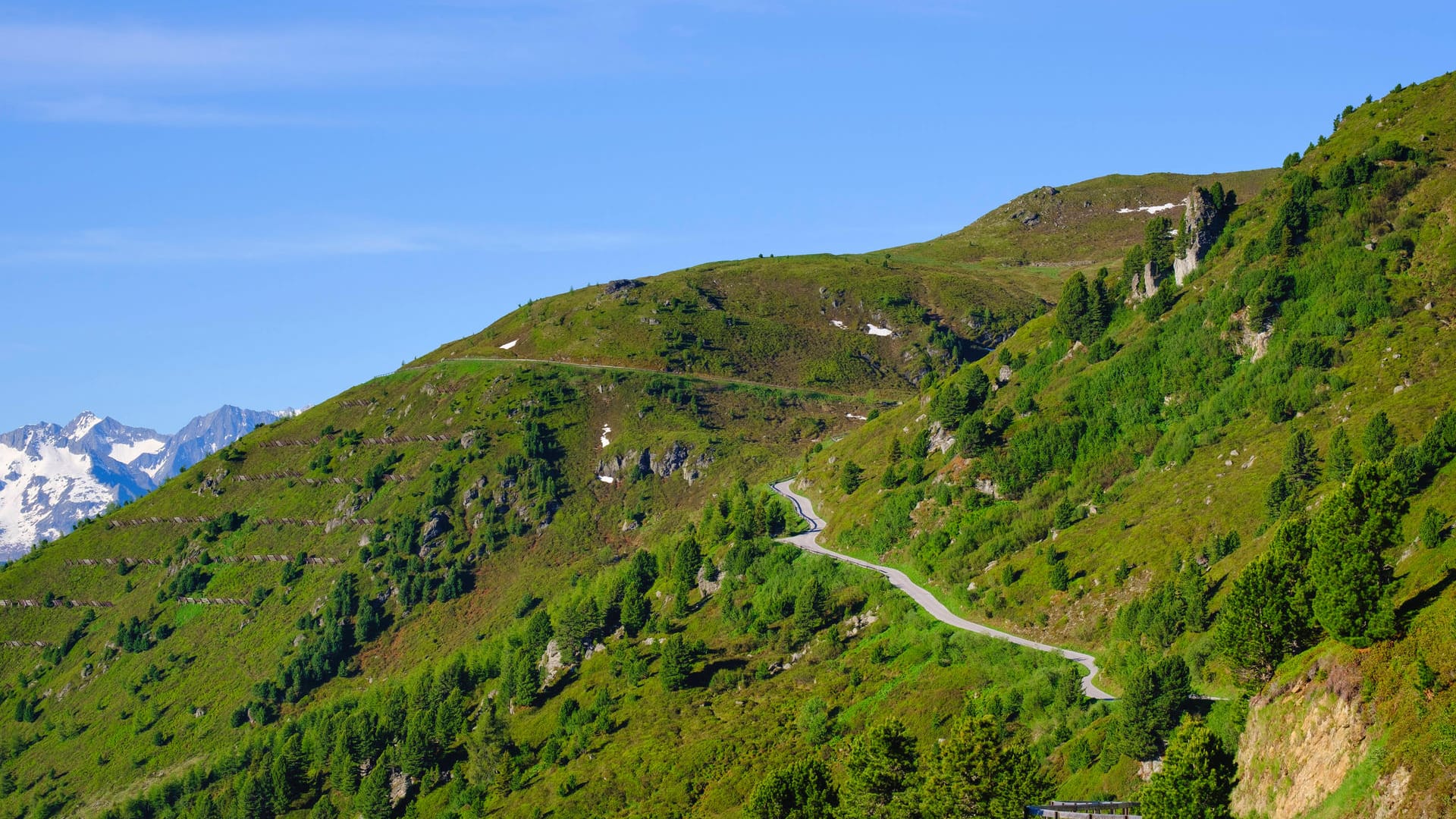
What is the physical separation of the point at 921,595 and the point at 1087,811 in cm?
5972

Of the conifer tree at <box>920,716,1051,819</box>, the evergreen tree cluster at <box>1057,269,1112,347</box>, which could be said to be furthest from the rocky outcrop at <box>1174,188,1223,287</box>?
the conifer tree at <box>920,716,1051,819</box>

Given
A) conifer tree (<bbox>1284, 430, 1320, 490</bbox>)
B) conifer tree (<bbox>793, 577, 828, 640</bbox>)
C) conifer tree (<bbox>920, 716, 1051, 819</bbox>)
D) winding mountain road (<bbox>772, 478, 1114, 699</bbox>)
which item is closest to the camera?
conifer tree (<bbox>920, 716, 1051, 819</bbox>)

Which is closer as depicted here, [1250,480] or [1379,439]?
[1379,439]

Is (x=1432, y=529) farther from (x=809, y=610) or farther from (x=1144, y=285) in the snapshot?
(x=1144, y=285)

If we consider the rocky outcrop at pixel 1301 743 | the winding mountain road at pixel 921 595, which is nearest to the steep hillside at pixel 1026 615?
the rocky outcrop at pixel 1301 743

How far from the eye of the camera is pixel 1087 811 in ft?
198

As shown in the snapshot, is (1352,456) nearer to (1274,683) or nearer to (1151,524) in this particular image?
(1151,524)

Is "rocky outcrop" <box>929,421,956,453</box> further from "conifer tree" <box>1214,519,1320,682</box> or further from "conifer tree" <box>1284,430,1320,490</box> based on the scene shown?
"conifer tree" <box>1214,519,1320,682</box>

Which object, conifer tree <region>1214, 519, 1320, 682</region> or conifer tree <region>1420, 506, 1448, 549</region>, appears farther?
conifer tree <region>1420, 506, 1448, 549</region>

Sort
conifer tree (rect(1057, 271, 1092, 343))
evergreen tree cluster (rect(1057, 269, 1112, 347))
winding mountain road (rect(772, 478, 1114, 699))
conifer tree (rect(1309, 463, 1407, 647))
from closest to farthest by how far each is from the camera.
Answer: conifer tree (rect(1309, 463, 1407, 647))
winding mountain road (rect(772, 478, 1114, 699))
evergreen tree cluster (rect(1057, 269, 1112, 347))
conifer tree (rect(1057, 271, 1092, 343))

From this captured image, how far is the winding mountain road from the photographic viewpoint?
Answer: 92.7 metres

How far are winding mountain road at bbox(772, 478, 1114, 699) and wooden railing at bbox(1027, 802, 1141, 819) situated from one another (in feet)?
78.1

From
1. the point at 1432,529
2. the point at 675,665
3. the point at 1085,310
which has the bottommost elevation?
the point at 675,665

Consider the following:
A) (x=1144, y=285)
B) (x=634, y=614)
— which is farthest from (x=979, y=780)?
(x=1144, y=285)
